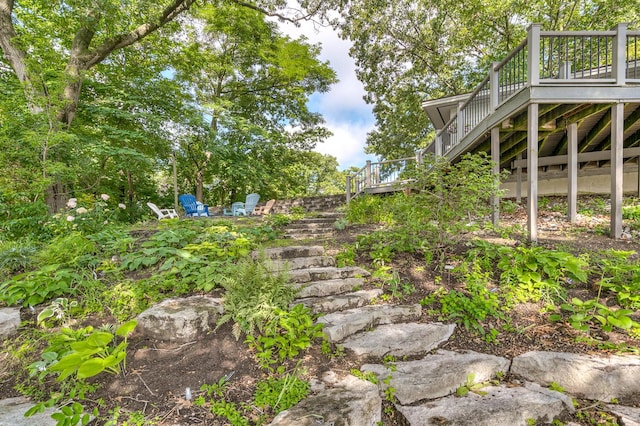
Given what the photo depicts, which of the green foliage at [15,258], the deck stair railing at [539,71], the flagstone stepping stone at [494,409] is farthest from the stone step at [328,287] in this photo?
the green foliage at [15,258]

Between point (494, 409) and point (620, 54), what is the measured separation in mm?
5322

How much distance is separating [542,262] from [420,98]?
45.1 ft

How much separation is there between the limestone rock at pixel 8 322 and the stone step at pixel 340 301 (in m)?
2.39

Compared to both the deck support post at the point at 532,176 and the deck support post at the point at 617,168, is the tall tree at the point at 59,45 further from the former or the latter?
the deck support post at the point at 617,168

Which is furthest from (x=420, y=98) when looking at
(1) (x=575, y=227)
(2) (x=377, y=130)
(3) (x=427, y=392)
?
(3) (x=427, y=392)

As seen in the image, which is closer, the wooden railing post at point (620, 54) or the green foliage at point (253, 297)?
the green foliage at point (253, 297)

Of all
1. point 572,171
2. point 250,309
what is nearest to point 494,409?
point 250,309

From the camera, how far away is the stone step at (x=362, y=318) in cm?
225

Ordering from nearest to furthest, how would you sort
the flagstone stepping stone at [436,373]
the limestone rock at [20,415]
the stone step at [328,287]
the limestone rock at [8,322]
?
1. the limestone rock at [20,415]
2. the flagstone stepping stone at [436,373]
3. the limestone rock at [8,322]
4. the stone step at [328,287]

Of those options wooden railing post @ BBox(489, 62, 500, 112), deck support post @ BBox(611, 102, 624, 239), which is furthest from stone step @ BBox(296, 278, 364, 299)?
wooden railing post @ BBox(489, 62, 500, 112)

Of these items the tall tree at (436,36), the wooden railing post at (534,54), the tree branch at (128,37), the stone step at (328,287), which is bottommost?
the stone step at (328,287)

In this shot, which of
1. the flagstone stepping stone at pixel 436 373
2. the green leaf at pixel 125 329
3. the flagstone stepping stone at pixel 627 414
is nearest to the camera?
the flagstone stepping stone at pixel 627 414

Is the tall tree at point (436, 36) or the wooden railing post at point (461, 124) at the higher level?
the tall tree at point (436, 36)

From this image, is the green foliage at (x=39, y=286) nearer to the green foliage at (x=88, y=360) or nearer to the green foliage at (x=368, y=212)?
the green foliage at (x=88, y=360)
